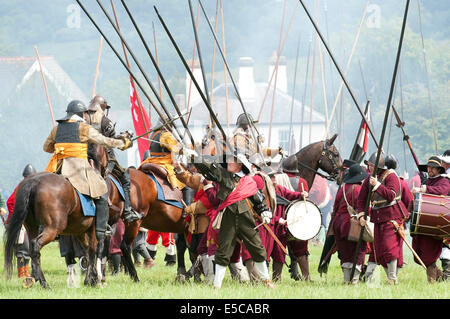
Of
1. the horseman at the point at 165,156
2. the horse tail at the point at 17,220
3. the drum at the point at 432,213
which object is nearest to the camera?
the horse tail at the point at 17,220

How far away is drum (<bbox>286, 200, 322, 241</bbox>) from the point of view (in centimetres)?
1066

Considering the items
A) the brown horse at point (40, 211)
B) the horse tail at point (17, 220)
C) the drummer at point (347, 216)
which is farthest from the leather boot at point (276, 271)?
the horse tail at point (17, 220)

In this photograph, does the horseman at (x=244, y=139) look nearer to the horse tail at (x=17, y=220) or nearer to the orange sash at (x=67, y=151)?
the orange sash at (x=67, y=151)

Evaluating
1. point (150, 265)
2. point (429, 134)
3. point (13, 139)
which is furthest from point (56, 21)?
point (150, 265)

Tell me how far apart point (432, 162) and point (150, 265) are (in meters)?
5.25

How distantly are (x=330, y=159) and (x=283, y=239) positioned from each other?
206cm

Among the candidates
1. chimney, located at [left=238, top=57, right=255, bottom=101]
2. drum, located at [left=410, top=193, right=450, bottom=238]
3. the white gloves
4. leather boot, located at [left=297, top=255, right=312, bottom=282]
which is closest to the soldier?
the white gloves

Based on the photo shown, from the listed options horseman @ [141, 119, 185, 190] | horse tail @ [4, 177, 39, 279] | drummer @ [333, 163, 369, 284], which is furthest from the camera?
horseman @ [141, 119, 185, 190]

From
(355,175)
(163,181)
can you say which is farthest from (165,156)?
(355,175)

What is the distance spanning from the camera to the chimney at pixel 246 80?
5191cm

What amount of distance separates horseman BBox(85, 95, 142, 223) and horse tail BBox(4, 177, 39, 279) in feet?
5.22

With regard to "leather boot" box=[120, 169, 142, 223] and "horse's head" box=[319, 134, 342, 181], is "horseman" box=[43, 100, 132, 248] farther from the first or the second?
"horse's head" box=[319, 134, 342, 181]

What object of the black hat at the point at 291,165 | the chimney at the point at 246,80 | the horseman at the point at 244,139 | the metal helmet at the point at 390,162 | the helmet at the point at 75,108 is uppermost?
the chimney at the point at 246,80

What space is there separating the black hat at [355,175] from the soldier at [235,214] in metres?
1.75
